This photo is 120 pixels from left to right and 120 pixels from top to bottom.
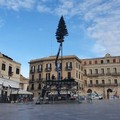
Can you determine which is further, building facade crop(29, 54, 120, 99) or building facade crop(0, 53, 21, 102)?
building facade crop(29, 54, 120, 99)

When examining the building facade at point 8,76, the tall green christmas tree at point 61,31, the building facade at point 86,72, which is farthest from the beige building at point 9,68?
the building facade at point 86,72

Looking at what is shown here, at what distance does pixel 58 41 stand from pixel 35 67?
35969mm

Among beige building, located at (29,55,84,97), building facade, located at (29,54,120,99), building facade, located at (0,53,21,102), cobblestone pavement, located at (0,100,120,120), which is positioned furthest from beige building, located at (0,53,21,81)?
cobblestone pavement, located at (0,100,120,120)

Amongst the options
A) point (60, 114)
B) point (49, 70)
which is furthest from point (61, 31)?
point (60, 114)

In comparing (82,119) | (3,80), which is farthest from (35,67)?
(82,119)

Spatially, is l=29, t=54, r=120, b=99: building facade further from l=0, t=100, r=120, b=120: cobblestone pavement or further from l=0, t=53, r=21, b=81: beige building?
l=0, t=100, r=120, b=120: cobblestone pavement

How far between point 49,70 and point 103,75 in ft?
67.3

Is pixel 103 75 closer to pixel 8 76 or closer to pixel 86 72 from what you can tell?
pixel 86 72

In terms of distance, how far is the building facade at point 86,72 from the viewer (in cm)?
8306

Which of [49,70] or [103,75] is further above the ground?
[49,70]

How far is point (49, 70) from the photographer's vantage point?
278ft

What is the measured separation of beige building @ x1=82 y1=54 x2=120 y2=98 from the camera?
89.4 m

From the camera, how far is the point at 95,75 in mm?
92312

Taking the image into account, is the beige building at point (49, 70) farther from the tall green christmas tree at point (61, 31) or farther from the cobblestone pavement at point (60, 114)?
the cobblestone pavement at point (60, 114)
